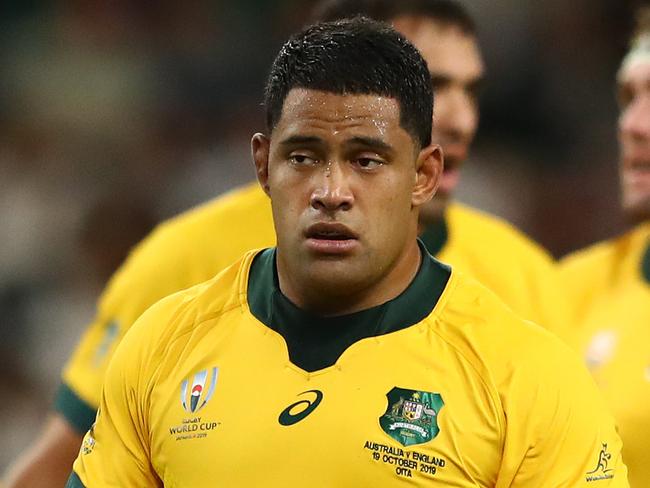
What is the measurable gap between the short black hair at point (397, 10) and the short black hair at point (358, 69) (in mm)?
1204

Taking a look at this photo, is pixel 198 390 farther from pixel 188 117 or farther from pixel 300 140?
pixel 188 117

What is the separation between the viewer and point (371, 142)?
2.55 meters

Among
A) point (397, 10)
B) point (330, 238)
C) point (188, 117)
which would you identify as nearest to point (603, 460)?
point (330, 238)

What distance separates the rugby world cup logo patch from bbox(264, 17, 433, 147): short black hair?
452 mm

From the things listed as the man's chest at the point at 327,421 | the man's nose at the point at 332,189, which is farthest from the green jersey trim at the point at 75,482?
the man's nose at the point at 332,189

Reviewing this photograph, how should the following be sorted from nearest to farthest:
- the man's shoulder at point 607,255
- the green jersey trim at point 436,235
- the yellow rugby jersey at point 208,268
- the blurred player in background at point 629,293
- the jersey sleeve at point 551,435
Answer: the jersey sleeve at point 551,435 → the yellow rugby jersey at point 208,268 → the blurred player in background at point 629,293 → the green jersey trim at point 436,235 → the man's shoulder at point 607,255

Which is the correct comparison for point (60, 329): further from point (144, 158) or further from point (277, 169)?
point (277, 169)

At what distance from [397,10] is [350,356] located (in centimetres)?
152

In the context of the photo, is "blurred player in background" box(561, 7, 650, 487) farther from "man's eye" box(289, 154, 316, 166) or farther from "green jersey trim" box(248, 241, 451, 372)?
"man's eye" box(289, 154, 316, 166)

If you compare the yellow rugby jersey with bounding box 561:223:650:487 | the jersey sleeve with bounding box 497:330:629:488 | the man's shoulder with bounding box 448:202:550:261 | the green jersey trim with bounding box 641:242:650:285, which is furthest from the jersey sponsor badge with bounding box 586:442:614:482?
the green jersey trim with bounding box 641:242:650:285

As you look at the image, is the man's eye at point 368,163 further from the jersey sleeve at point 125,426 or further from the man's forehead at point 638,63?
the man's forehead at point 638,63

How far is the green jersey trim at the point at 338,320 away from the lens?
8.75 ft

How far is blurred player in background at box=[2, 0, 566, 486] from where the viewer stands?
12.3 ft

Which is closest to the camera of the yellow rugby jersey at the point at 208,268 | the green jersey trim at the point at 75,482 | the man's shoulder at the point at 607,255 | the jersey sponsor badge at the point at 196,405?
the jersey sponsor badge at the point at 196,405
